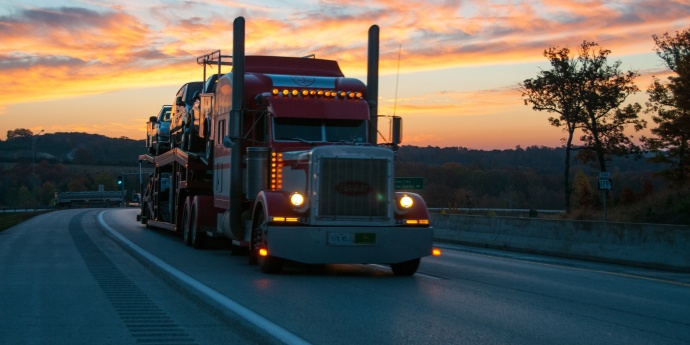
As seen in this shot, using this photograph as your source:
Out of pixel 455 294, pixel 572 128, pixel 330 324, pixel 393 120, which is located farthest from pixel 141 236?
pixel 572 128

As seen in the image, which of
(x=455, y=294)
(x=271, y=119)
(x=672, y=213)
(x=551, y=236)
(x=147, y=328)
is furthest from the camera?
(x=672, y=213)

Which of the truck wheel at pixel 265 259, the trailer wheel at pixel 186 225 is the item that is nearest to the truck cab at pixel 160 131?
the trailer wheel at pixel 186 225

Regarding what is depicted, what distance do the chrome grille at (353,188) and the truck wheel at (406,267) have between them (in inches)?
39.8

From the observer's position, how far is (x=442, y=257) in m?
20.3

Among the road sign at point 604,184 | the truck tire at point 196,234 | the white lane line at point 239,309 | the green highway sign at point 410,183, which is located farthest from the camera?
the green highway sign at point 410,183

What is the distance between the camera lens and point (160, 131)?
30906mm

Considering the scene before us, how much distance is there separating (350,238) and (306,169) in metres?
1.43

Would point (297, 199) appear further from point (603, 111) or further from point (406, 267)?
point (603, 111)

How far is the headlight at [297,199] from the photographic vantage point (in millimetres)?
14703

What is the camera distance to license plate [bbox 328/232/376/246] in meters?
14.5

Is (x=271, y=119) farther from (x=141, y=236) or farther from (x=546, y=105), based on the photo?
(x=546, y=105)

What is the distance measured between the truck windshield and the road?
2.50 metres

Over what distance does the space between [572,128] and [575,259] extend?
89.8 ft

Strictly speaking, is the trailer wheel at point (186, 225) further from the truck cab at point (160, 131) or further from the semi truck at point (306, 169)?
the truck cab at point (160, 131)
